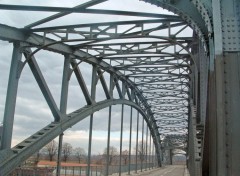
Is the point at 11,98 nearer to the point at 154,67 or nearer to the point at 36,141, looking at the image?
the point at 36,141

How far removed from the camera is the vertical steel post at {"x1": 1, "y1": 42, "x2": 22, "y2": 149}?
1419 cm

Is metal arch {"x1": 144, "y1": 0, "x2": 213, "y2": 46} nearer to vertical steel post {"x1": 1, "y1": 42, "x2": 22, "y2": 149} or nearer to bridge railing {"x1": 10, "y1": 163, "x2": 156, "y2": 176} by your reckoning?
vertical steel post {"x1": 1, "y1": 42, "x2": 22, "y2": 149}

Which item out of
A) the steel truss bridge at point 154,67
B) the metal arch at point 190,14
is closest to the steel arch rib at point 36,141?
the steel truss bridge at point 154,67

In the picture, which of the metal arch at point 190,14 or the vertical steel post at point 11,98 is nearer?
the metal arch at point 190,14

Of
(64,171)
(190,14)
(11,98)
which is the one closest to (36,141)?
(11,98)

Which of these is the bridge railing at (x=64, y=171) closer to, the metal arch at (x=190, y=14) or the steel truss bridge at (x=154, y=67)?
the steel truss bridge at (x=154, y=67)

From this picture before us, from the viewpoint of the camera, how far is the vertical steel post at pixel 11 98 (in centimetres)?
1419

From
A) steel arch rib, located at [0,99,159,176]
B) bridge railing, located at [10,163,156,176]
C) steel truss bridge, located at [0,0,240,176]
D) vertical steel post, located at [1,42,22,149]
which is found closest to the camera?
steel truss bridge, located at [0,0,240,176]

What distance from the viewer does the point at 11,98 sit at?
14.6m

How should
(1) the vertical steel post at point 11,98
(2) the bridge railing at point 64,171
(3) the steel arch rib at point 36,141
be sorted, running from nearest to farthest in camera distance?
(3) the steel arch rib at point 36,141
(1) the vertical steel post at point 11,98
(2) the bridge railing at point 64,171

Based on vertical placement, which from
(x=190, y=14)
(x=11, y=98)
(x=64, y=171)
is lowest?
(x=64, y=171)

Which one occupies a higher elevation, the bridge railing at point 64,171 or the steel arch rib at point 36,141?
the steel arch rib at point 36,141

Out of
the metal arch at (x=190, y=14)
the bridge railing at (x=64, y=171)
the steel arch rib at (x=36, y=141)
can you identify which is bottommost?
the bridge railing at (x=64, y=171)

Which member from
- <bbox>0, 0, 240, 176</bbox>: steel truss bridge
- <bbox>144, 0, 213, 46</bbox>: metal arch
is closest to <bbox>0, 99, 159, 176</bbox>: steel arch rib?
<bbox>0, 0, 240, 176</bbox>: steel truss bridge
